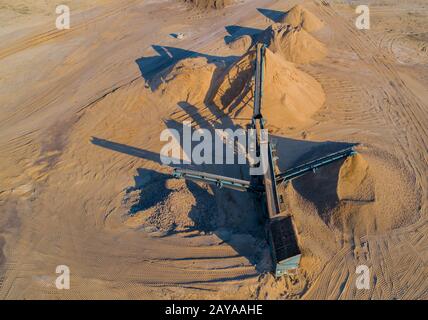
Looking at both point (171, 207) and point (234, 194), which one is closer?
point (171, 207)

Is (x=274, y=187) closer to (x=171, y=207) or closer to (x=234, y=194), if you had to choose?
(x=234, y=194)

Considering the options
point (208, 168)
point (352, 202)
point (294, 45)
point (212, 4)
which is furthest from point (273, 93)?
point (212, 4)

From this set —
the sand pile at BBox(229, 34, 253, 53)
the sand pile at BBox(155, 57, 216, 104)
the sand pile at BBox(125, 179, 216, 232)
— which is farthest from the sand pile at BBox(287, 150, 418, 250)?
the sand pile at BBox(229, 34, 253, 53)

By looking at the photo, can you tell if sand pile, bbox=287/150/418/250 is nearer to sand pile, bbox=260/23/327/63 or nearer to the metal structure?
the metal structure

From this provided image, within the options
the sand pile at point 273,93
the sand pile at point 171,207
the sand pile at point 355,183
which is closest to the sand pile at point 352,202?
the sand pile at point 355,183

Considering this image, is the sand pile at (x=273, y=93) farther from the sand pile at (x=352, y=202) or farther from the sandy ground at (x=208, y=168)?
the sand pile at (x=352, y=202)

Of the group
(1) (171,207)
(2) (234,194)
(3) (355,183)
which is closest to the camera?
(3) (355,183)
